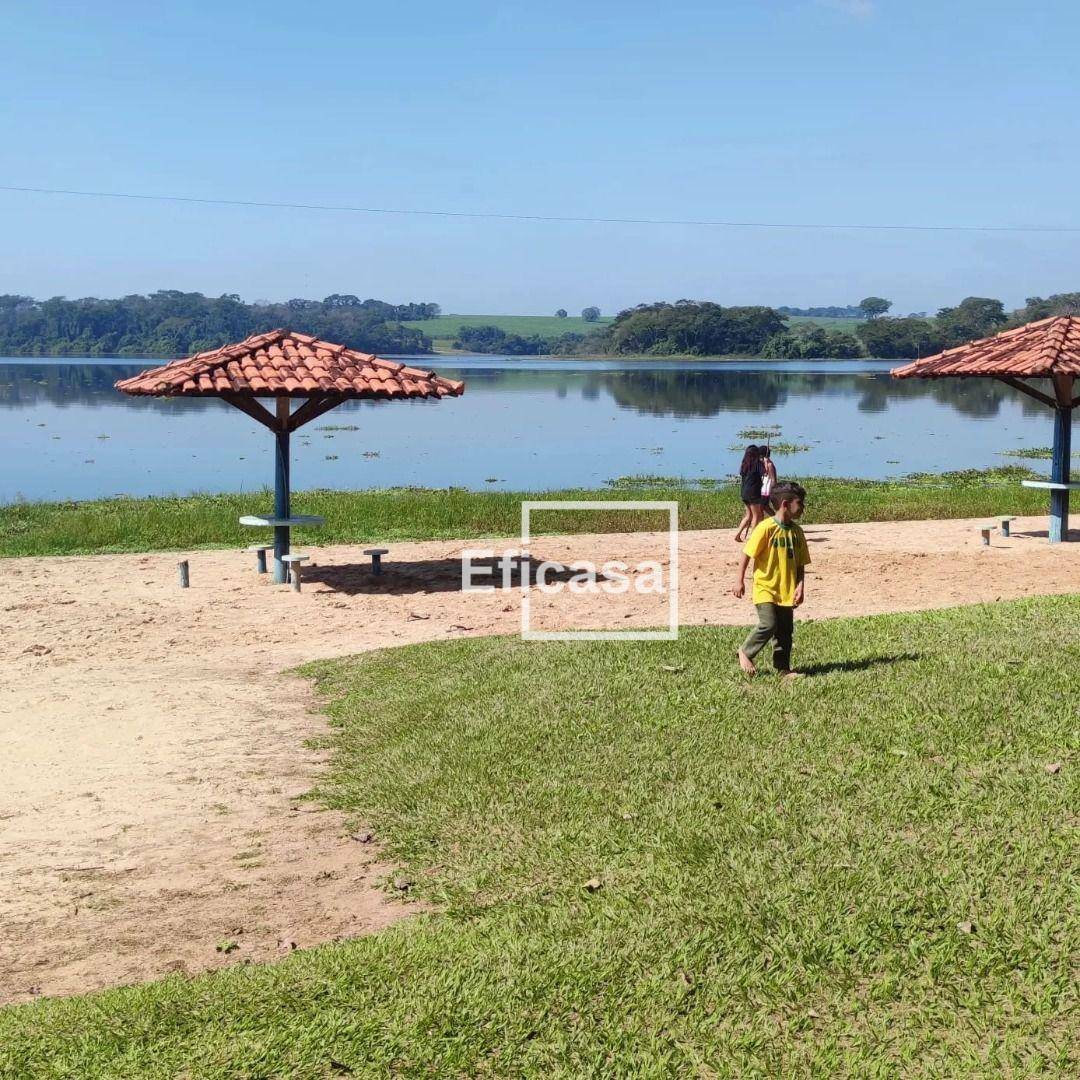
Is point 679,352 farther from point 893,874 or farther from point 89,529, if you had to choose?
point 893,874

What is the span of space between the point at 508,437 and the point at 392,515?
32031mm

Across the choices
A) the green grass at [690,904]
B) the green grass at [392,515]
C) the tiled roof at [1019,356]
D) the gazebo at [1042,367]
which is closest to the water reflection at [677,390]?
the green grass at [392,515]

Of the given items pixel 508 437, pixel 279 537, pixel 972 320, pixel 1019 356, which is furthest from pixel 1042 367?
pixel 972 320

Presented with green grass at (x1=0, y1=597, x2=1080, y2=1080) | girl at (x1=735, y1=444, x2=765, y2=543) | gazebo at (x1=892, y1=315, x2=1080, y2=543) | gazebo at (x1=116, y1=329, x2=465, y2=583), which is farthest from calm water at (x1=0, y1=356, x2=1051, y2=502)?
green grass at (x1=0, y1=597, x2=1080, y2=1080)

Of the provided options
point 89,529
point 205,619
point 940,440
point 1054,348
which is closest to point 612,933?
point 205,619

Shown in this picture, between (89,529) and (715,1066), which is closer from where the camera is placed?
(715,1066)

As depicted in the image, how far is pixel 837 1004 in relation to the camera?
5270 mm

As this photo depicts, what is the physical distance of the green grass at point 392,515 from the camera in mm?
21031

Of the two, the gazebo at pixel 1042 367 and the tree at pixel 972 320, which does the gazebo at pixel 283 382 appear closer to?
the gazebo at pixel 1042 367

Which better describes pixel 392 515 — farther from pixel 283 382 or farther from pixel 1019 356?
pixel 1019 356

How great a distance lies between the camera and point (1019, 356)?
1962cm

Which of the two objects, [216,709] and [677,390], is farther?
[677,390]

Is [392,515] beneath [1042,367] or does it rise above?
beneath

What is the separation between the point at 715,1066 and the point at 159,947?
9.33 ft
